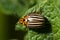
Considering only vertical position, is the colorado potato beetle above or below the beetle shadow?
above

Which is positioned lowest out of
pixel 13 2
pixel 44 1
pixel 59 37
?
pixel 59 37

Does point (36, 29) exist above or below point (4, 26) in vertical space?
below

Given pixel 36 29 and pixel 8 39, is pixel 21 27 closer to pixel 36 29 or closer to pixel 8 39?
pixel 36 29

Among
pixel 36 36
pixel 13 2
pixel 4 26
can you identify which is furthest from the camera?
pixel 4 26

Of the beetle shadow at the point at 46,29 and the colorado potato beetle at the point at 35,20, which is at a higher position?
the colorado potato beetle at the point at 35,20

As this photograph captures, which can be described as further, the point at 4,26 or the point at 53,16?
the point at 4,26

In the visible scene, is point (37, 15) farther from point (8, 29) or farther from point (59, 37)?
point (8, 29)

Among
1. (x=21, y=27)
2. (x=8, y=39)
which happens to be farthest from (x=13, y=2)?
(x=21, y=27)

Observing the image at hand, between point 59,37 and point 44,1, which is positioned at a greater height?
point 44,1

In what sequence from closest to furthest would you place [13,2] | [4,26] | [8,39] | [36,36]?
[36,36] → [13,2] → [8,39] → [4,26]
